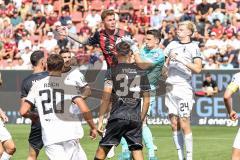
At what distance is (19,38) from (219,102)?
10.8 m

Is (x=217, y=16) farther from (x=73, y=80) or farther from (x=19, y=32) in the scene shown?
(x=73, y=80)

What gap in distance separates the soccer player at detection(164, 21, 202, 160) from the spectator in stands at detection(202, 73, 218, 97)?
10.7 metres

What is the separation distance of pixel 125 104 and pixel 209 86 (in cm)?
1422

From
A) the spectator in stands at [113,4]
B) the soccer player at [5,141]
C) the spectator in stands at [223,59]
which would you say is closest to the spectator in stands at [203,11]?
the spectator in stands at [223,59]

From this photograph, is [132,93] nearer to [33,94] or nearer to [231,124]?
[33,94]

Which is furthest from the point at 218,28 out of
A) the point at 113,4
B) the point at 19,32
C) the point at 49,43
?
the point at 19,32

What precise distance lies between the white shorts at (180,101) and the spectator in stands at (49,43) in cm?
1658

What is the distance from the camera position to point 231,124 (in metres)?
27.1

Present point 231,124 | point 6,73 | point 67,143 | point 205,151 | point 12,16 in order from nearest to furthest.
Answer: point 67,143 → point 205,151 → point 231,124 → point 6,73 → point 12,16

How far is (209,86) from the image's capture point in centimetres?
2730

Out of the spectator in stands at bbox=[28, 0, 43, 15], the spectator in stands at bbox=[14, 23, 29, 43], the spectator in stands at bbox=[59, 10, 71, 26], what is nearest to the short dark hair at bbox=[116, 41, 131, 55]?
the spectator in stands at bbox=[14, 23, 29, 43]

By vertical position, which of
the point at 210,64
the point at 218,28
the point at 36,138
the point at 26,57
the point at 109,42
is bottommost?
the point at 26,57

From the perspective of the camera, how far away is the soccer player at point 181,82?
1595 cm

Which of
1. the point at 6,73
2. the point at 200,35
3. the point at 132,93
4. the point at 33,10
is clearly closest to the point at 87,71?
the point at 6,73
